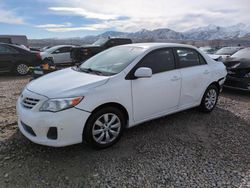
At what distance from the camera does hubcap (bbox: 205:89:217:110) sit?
4941 mm

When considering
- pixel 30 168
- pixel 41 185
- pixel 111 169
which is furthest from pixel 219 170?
pixel 30 168

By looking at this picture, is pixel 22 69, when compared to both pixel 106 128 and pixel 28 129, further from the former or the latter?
pixel 106 128

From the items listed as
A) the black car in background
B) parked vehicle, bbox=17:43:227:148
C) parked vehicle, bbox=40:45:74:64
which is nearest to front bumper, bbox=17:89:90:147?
parked vehicle, bbox=17:43:227:148

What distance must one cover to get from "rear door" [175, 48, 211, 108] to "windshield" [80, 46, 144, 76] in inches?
35.9

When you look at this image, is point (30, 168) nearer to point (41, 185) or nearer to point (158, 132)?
point (41, 185)

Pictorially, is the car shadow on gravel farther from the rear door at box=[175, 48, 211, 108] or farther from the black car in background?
the black car in background

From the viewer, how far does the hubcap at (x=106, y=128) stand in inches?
130

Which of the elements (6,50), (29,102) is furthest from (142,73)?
(6,50)

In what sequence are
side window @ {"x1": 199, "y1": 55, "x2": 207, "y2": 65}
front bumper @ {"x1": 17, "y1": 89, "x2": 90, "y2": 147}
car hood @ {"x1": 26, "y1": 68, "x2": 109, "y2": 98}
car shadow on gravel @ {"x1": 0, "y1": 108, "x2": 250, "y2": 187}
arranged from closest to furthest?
car shadow on gravel @ {"x1": 0, "y1": 108, "x2": 250, "y2": 187}, front bumper @ {"x1": 17, "y1": 89, "x2": 90, "y2": 147}, car hood @ {"x1": 26, "y1": 68, "x2": 109, "y2": 98}, side window @ {"x1": 199, "y1": 55, "x2": 207, "y2": 65}

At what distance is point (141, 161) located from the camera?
3174mm

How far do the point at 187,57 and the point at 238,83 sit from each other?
2.79m

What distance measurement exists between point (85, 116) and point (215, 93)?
3.21 meters

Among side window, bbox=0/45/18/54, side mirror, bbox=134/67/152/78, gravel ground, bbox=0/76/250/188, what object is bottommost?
gravel ground, bbox=0/76/250/188

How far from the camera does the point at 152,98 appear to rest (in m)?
3.79
